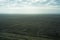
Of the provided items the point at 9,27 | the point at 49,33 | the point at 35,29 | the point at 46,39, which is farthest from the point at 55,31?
the point at 9,27

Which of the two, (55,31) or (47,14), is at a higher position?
(47,14)

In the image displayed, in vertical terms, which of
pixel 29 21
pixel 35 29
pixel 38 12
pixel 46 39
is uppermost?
pixel 38 12

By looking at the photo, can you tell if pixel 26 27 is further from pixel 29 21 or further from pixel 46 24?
pixel 46 24

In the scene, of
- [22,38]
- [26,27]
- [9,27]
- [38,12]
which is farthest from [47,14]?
[9,27]

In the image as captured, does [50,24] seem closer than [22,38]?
No

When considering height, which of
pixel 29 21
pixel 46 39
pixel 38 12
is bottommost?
pixel 46 39

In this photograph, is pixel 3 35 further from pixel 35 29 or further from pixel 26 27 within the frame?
pixel 35 29
